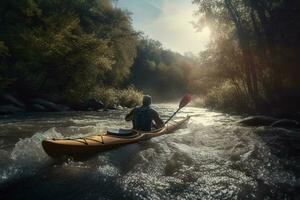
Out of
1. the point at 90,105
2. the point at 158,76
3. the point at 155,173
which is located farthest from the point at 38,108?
Result: the point at 158,76

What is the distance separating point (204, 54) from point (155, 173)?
15.8m

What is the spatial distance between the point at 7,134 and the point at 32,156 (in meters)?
3.51

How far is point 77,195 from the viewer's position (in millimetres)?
4359

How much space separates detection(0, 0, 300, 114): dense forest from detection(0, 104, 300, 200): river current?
9668 millimetres

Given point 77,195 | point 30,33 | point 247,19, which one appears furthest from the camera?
point 30,33

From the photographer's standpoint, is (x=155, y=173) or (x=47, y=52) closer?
(x=155, y=173)

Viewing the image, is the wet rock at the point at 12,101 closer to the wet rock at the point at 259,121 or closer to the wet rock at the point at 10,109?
the wet rock at the point at 10,109

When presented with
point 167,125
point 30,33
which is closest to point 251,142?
point 167,125

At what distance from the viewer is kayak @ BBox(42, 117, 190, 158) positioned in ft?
19.1

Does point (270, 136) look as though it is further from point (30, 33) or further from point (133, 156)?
point (30, 33)

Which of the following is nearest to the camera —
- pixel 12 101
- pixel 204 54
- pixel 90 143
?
pixel 90 143

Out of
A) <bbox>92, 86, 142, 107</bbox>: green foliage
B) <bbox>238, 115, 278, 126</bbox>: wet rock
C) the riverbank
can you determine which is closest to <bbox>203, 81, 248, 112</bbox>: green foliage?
<bbox>92, 86, 142, 107</bbox>: green foliage

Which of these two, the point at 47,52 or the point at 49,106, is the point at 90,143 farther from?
the point at 47,52

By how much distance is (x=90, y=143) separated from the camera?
249 inches
